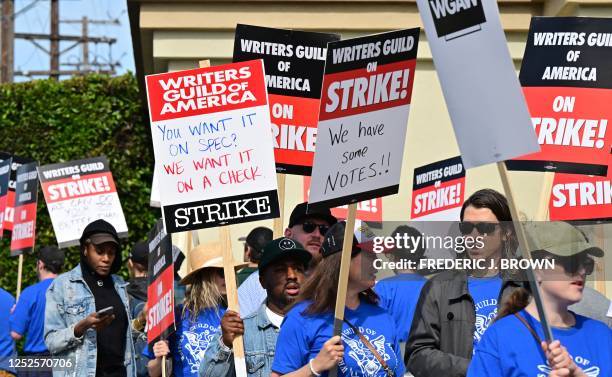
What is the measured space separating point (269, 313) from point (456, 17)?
2290mm

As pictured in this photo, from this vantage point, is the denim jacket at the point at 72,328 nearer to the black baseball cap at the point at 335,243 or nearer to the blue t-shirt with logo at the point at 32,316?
the blue t-shirt with logo at the point at 32,316

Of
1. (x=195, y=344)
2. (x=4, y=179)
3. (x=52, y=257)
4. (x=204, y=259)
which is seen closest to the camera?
(x=195, y=344)

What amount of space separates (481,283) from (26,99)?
1479 centimetres

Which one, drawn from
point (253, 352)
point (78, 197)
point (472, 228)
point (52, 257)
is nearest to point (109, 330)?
point (253, 352)

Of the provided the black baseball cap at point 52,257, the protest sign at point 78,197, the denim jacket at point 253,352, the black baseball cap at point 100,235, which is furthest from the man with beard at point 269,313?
the protest sign at point 78,197

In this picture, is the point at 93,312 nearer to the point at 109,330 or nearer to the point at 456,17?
the point at 109,330

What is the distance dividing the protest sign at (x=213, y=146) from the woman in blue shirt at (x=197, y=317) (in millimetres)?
578

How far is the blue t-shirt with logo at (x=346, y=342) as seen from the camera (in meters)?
6.00

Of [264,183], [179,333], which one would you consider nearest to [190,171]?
[264,183]

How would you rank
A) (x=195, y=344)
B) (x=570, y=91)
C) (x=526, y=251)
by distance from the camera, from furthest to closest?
(x=570, y=91) < (x=195, y=344) < (x=526, y=251)

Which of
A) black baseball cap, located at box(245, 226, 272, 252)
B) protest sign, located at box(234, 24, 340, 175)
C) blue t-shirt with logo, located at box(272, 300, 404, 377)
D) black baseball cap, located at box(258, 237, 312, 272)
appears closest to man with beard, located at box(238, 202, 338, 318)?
protest sign, located at box(234, 24, 340, 175)

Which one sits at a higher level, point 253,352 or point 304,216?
point 304,216

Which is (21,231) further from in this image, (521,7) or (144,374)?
(521,7)

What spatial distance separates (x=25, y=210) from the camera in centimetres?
1399
